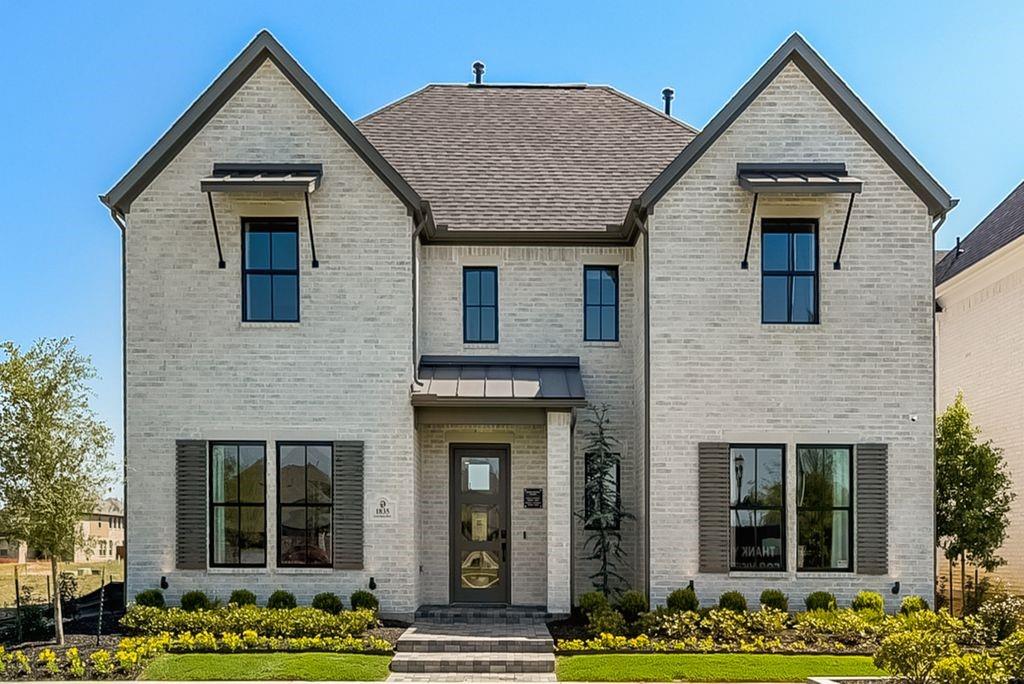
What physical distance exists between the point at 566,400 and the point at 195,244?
6.46 meters

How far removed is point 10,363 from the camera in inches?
580

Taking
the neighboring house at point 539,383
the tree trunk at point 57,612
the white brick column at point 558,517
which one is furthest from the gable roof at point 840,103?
the tree trunk at point 57,612

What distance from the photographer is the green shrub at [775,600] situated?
16.1 metres

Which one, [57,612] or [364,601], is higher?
[57,612]

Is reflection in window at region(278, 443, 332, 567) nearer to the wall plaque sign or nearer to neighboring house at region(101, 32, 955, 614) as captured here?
neighboring house at region(101, 32, 955, 614)

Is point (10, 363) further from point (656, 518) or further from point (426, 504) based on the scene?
point (656, 518)

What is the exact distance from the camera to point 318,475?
1670 centimetres

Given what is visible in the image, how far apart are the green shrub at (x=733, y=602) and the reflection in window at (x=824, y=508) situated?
1.18 metres

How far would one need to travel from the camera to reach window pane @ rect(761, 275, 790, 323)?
55.3ft

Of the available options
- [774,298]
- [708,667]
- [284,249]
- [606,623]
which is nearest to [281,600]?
[606,623]

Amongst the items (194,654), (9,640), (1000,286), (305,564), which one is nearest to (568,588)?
(305,564)

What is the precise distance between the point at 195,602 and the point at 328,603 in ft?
6.77

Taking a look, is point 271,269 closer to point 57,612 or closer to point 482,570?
point 57,612

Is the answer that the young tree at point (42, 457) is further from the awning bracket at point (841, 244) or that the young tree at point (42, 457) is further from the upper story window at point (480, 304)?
the awning bracket at point (841, 244)
